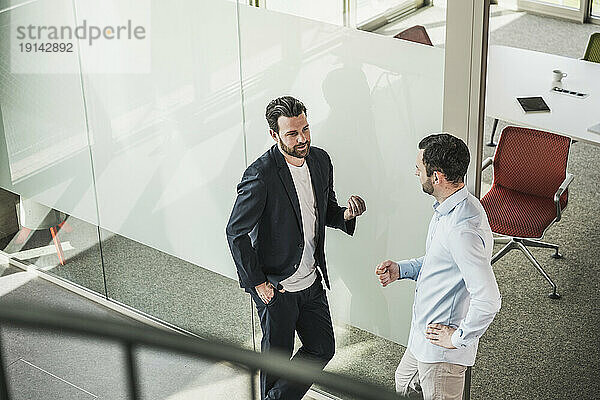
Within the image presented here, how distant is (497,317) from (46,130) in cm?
264

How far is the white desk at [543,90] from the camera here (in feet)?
18.5

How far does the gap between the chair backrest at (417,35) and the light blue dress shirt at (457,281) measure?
57 centimetres

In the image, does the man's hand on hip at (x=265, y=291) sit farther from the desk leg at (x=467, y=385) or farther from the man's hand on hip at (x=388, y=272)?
the desk leg at (x=467, y=385)

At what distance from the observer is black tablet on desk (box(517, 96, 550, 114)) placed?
229 inches

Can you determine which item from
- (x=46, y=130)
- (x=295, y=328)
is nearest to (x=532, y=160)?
(x=295, y=328)

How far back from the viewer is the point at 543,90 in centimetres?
610

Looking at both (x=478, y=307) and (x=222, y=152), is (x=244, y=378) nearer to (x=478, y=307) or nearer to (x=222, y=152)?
(x=222, y=152)

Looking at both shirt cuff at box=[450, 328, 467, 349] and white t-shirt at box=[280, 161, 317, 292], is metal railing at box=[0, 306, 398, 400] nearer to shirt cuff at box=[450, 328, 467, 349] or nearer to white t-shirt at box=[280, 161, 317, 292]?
shirt cuff at box=[450, 328, 467, 349]

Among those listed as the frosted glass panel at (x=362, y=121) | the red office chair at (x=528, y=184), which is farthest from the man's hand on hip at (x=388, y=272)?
the red office chair at (x=528, y=184)

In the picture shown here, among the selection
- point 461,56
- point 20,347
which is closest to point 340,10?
point 461,56

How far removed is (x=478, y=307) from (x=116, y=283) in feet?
8.18

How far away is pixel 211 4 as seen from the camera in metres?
3.96

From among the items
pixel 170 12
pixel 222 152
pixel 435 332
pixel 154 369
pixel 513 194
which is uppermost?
pixel 170 12

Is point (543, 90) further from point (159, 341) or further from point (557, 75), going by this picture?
point (159, 341)
